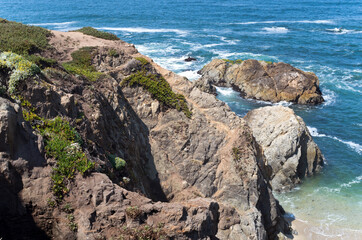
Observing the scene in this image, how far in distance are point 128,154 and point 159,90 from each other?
7.78 metres

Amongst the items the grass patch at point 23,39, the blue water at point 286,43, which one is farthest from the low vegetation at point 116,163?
the blue water at point 286,43

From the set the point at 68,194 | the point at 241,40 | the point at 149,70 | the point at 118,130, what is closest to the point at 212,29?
the point at 241,40

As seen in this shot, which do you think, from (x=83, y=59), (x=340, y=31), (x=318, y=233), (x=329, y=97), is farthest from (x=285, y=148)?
(x=340, y=31)

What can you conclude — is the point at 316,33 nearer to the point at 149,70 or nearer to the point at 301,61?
the point at 301,61

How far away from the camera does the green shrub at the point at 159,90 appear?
23.2 meters

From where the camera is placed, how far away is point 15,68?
42.6ft

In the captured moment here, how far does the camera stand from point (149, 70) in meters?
24.7

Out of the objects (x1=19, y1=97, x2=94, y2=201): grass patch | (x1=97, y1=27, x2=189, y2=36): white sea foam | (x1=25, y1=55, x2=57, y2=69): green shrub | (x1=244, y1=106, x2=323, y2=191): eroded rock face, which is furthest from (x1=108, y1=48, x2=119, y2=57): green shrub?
(x1=97, y1=27, x2=189, y2=36): white sea foam

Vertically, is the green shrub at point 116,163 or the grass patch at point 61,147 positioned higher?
the grass patch at point 61,147

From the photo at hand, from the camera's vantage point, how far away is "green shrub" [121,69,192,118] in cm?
2319

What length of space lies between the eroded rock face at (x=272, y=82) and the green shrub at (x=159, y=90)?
25107 mm

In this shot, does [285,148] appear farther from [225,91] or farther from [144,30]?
[144,30]

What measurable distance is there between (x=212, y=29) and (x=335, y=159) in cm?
6554

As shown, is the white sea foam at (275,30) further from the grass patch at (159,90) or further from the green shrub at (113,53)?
the grass patch at (159,90)
